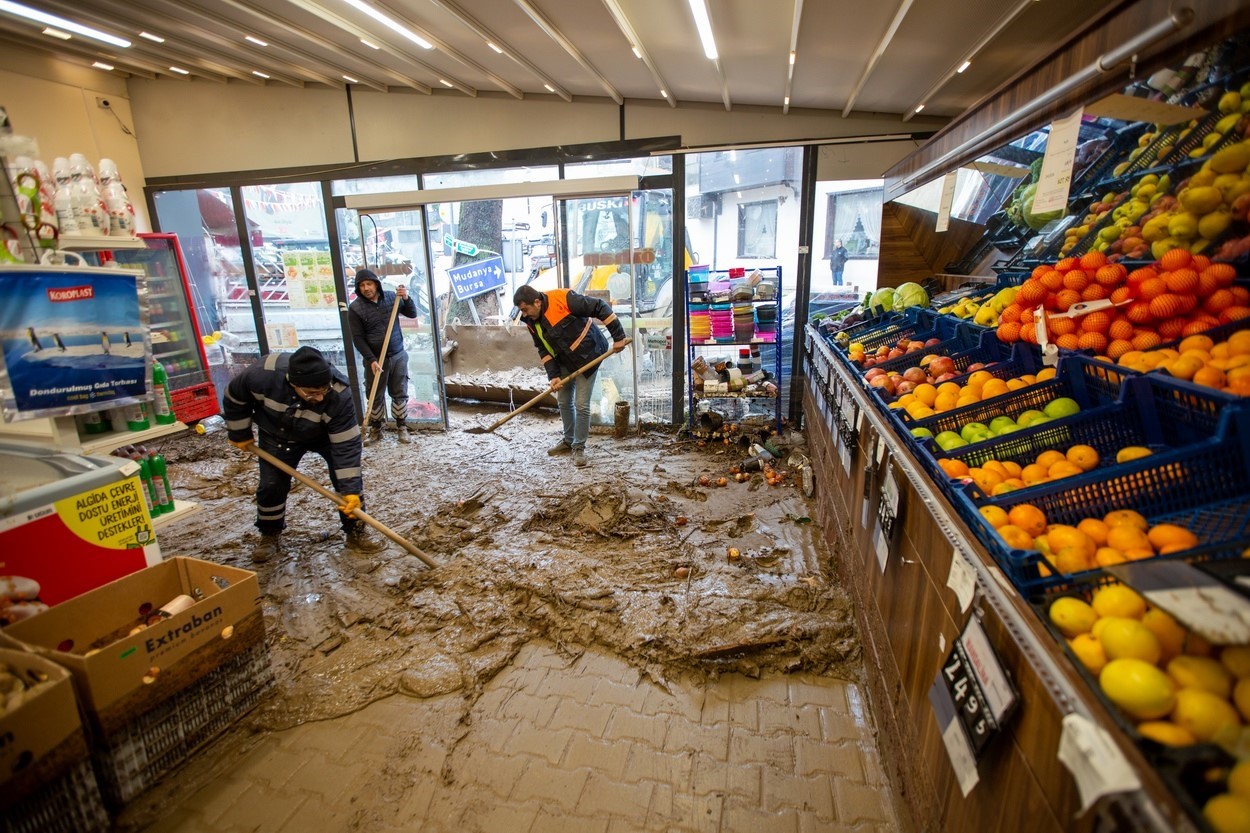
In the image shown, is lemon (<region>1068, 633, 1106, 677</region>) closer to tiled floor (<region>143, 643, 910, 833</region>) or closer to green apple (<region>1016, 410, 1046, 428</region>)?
green apple (<region>1016, 410, 1046, 428</region>)

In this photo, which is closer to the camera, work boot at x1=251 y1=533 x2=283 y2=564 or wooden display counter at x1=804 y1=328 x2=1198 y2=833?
wooden display counter at x1=804 y1=328 x2=1198 y2=833

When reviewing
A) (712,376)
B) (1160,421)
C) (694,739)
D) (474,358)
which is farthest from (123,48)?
(1160,421)

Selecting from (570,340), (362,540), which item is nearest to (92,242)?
(362,540)

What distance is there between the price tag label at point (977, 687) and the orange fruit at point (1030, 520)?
290 mm

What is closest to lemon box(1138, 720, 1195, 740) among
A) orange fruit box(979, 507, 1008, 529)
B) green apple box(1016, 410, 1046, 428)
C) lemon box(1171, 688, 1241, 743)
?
lemon box(1171, 688, 1241, 743)

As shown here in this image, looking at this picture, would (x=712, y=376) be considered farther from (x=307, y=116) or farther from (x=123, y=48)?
(x=123, y=48)

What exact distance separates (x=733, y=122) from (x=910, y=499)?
4.95m

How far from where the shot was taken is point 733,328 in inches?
231

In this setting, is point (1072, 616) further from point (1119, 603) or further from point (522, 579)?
point (522, 579)

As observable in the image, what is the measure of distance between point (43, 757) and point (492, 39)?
15.5 ft

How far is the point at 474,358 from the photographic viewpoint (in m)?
7.88

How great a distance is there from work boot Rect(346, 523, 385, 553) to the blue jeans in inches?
89.9

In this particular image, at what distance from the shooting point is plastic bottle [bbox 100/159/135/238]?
10.2 feet

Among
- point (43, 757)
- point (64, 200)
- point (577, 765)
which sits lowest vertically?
point (577, 765)
